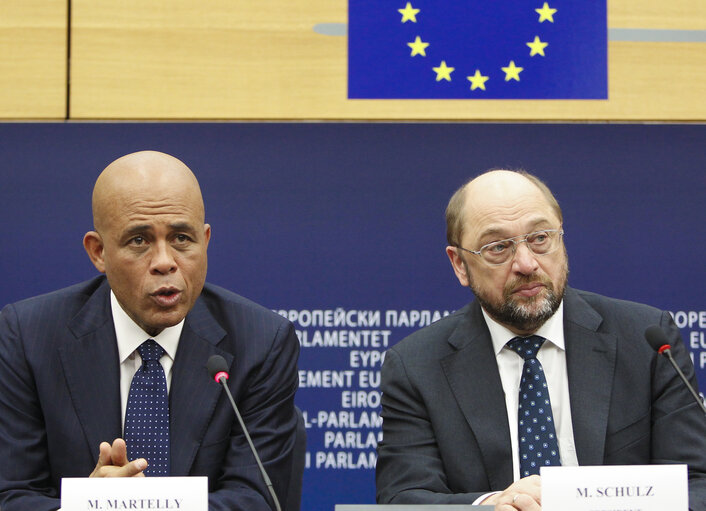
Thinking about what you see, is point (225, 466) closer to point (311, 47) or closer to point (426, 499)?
point (426, 499)

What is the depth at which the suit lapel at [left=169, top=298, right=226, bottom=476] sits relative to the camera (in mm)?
2094

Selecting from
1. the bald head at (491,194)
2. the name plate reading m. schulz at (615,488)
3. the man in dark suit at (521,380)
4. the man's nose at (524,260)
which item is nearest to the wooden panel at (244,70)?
the bald head at (491,194)

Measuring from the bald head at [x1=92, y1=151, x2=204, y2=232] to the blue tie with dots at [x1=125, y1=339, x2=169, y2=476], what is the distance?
39 centimetres

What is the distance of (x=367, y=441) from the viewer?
3.09 m

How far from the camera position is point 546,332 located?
2.29 m

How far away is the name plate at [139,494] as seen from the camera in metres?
1.55

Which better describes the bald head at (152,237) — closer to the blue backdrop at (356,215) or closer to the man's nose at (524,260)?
the man's nose at (524,260)

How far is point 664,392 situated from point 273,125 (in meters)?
1.66

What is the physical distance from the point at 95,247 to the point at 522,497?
3.97 feet

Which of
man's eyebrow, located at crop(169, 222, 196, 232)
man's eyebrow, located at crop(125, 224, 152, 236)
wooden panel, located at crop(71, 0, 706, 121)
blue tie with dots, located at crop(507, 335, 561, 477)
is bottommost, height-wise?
blue tie with dots, located at crop(507, 335, 561, 477)

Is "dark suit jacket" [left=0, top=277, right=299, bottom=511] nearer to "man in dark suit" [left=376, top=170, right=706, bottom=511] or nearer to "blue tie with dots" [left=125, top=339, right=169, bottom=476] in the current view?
"blue tie with dots" [left=125, top=339, right=169, bottom=476]

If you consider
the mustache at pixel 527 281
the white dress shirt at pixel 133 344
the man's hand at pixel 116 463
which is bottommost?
the man's hand at pixel 116 463

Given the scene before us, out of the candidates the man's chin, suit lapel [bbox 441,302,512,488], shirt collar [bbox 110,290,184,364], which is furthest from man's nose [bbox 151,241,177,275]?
suit lapel [bbox 441,302,512,488]

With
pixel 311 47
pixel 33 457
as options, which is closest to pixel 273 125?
pixel 311 47
